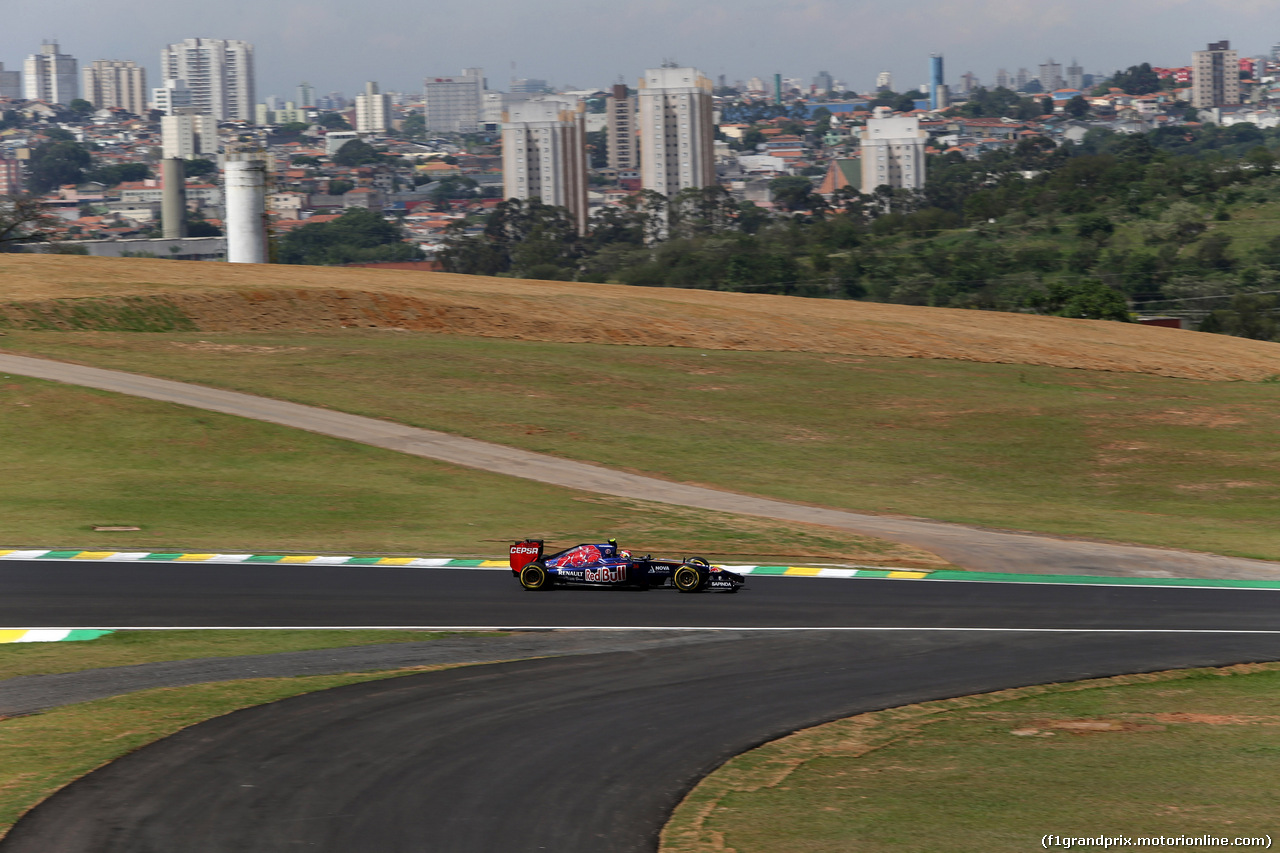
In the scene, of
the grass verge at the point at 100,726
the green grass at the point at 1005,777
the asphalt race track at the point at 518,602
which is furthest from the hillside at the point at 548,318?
the green grass at the point at 1005,777

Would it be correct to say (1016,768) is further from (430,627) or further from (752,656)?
(430,627)

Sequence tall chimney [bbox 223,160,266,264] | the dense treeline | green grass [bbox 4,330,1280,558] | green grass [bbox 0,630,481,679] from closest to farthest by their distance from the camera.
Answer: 1. green grass [bbox 0,630,481,679]
2. green grass [bbox 4,330,1280,558]
3. tall chimney [bbox 223,160,266,264]
4. the dense treeline

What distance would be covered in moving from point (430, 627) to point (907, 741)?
30.5 feet

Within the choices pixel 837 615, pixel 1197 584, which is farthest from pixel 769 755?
pixel 1197 584

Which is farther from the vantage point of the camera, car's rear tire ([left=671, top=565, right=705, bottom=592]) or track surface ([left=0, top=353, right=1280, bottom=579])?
track surface ([left=0, top=353, right=1280, bottom=579])

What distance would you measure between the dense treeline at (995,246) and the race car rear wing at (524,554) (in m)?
71.9

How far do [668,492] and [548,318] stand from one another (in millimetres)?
31085

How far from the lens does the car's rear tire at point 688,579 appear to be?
26312 mm

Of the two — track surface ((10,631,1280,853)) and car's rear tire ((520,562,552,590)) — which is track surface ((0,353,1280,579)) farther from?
car's rear tire ((520,562,552,590))

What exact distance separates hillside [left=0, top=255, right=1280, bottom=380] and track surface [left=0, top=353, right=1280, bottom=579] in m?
12.2

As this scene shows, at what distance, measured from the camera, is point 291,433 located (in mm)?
41438

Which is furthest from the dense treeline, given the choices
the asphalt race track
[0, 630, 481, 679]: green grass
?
[0, 630, 481, 679]: green grass

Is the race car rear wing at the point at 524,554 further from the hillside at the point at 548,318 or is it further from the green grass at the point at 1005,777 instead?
the hillside at the point at 548,318

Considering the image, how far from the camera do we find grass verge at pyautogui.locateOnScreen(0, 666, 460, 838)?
15.5 m
